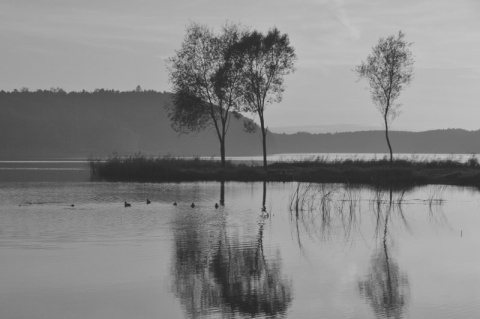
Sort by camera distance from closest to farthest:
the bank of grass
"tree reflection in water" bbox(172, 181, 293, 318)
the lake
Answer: "tree reflection in water" bbox(172, 181, 293, 318) → the lake → the bank of grass

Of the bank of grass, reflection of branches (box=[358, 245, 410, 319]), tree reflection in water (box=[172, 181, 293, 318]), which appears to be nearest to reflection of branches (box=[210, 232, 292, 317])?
tree reflection in water (box=[172, 181, 293, 318])

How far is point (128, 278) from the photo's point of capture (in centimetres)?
1433

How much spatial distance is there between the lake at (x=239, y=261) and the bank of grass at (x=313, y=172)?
51.5 ft

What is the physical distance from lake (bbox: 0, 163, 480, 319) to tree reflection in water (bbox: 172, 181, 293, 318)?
0.11ft

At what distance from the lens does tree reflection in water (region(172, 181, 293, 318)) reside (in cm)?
1190

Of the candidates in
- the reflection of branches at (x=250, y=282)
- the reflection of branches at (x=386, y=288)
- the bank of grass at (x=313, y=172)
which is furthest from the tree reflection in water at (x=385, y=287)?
the bank of grass at (x=313, y=172)

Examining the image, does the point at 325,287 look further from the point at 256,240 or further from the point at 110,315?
the point at 256,240

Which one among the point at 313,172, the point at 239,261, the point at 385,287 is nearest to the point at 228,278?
the point at 239,261

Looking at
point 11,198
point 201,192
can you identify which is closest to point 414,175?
point 201,192

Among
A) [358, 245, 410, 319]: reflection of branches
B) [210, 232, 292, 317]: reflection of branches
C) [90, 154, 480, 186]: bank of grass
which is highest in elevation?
[90, 154, 480, 186]: bank of grass

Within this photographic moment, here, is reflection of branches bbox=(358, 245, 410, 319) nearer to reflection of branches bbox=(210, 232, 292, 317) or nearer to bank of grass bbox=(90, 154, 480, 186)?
reflection of branches bbox=(210, 232, 292, 317)

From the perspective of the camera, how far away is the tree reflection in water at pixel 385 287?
11.9 metres

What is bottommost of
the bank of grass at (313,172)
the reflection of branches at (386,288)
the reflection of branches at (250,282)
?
the reflection of branches at (386,288)

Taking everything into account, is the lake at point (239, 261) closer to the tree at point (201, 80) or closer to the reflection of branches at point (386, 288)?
the reflection of branches at point (386, 288)
